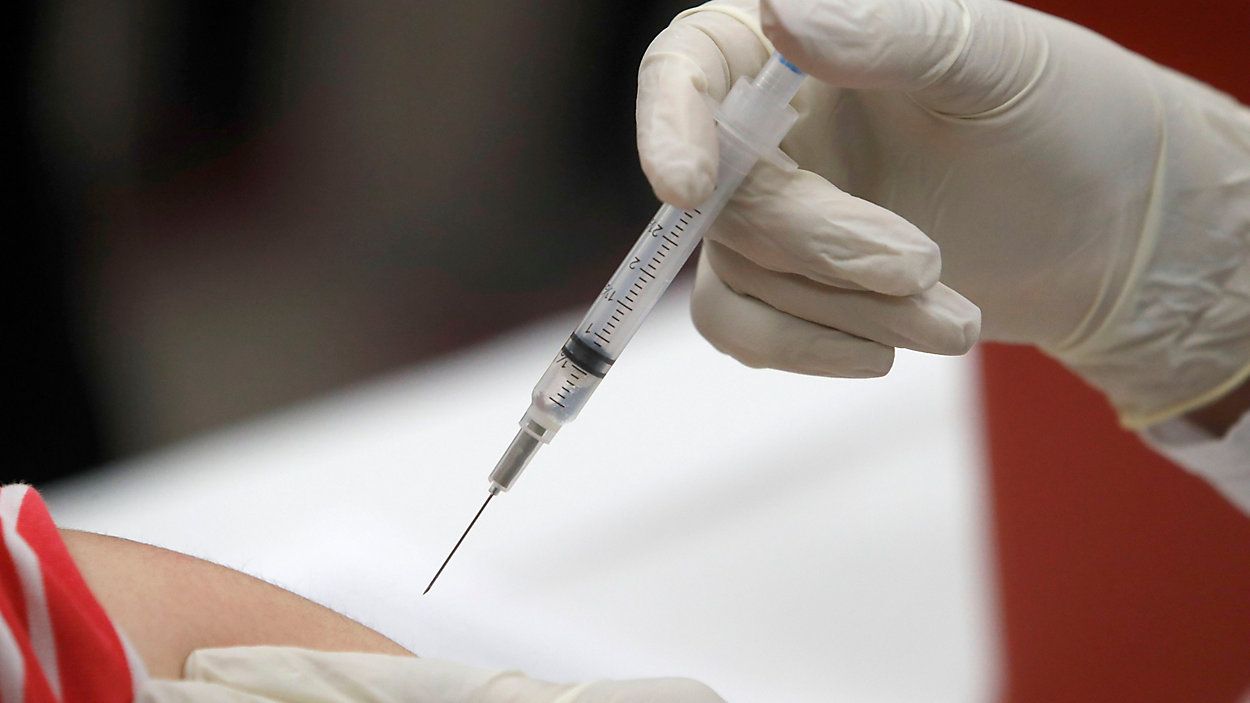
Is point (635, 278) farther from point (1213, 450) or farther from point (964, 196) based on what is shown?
point (1213, 450)

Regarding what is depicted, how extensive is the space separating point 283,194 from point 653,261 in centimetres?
186

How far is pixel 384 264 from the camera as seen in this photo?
274 centimetres

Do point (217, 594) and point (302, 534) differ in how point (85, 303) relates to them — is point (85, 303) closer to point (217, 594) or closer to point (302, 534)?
point (302, 534)

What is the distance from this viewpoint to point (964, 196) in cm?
117

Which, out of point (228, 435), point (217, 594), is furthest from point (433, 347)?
point (217, 594)

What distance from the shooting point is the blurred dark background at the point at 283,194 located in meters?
2.28

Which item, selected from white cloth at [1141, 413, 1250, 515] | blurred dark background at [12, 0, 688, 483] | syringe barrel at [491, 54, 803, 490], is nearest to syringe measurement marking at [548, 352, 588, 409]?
syringe barrel at [491, 54, 803, 490]

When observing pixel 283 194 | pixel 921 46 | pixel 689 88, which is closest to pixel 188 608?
pixel 689 88

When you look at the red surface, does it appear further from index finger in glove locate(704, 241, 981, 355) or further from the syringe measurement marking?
the syringe measurement marking

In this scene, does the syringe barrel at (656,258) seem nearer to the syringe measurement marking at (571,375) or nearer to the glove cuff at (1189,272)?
the syringe measurement marking at (571,375)

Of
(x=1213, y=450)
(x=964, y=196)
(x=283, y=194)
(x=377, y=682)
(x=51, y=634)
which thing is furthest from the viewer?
(x=283, y=194)

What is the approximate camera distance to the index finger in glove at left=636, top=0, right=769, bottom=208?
0.82 metres

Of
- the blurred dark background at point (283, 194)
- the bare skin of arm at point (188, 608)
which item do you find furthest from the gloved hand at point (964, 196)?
the blurred dark background at point (283, 194)

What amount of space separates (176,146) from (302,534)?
104 cm
